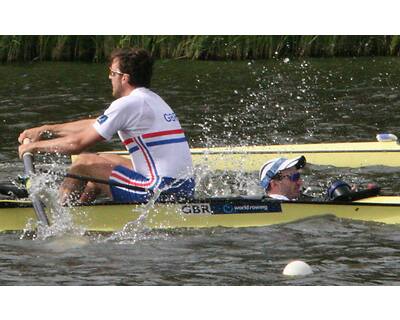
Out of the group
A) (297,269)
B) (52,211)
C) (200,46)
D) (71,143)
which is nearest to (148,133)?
(71,143)

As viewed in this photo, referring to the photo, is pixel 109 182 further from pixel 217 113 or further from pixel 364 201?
pixel 217 113

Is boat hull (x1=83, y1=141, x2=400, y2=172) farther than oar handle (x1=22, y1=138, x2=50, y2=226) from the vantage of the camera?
Yes

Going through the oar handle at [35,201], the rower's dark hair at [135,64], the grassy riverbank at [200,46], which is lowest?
the oar handle at [35,201]

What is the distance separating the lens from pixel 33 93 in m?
18.9

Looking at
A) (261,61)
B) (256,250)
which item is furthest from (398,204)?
(261,61)

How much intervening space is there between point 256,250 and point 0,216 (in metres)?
2.33

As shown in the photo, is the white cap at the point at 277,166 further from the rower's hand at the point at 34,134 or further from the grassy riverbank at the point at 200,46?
the grassy riverbank at the point at 200,46

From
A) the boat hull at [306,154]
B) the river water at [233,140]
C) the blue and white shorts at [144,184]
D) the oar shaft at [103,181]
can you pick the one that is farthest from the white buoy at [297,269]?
the boat hull at [306,154]

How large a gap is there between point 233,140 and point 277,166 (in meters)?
5.32

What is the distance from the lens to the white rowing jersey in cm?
938

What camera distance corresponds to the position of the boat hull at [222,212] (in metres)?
9.56

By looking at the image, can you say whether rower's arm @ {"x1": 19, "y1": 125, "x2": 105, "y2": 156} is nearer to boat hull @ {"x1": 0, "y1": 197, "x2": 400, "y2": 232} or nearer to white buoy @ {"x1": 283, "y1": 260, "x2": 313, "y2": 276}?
boat hull @ {"x1": 0, "y1": 197, "x2": 400, "y2": 232}

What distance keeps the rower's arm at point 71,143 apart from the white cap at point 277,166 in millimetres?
1549

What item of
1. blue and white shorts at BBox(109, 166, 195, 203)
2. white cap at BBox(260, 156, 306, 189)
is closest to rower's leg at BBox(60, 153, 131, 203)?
blue and white shorts at BBox(109, 166, 195, 203)
